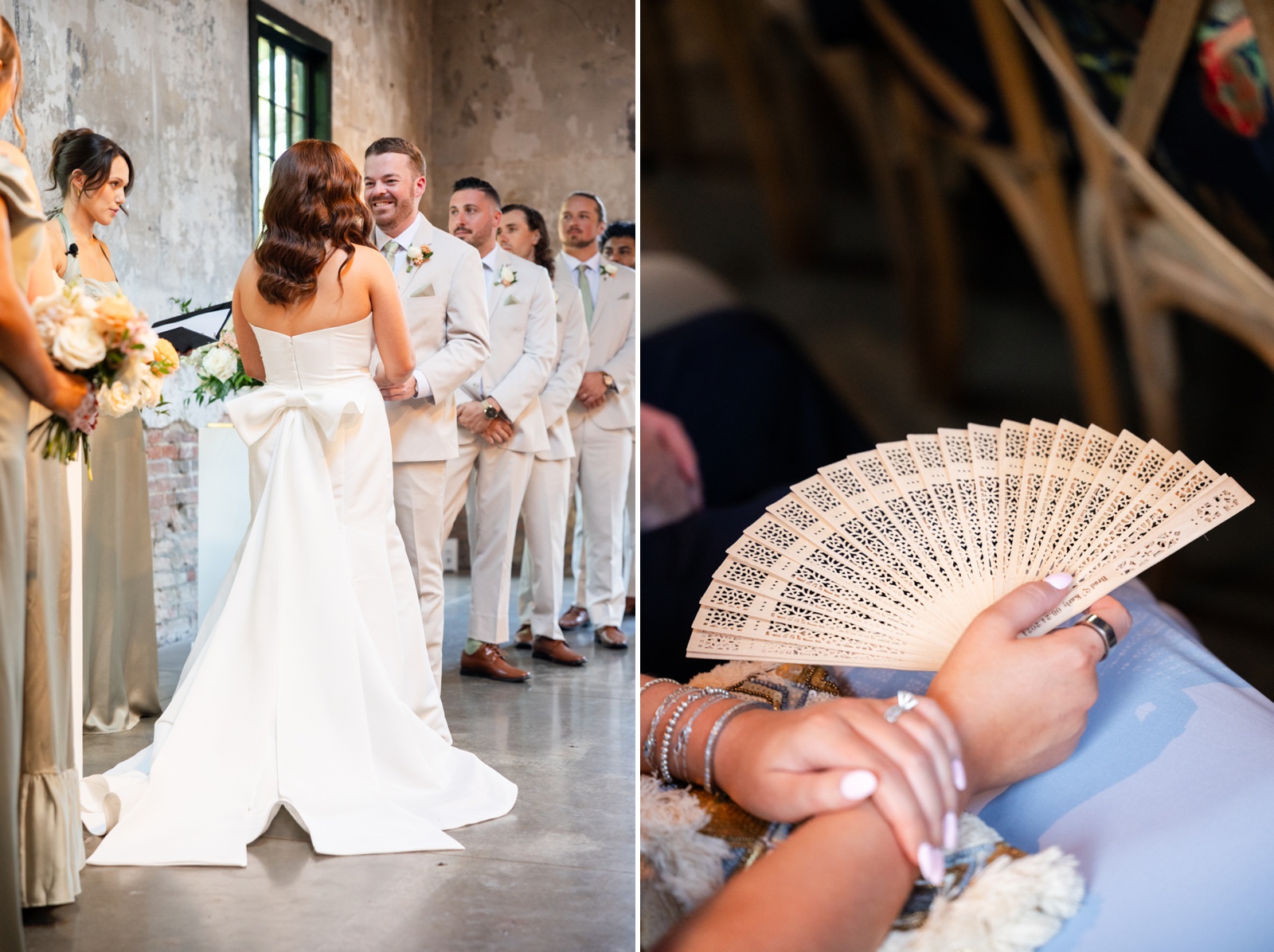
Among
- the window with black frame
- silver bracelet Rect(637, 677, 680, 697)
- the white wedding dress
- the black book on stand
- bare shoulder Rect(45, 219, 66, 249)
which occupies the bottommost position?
the white wedding dress

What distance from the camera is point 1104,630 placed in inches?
33.4

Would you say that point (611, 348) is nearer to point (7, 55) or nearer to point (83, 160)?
point (83, 160)

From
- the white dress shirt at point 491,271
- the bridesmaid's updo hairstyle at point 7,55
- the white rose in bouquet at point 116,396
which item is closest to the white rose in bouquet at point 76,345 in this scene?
the white rose in bouquet at point 116,396

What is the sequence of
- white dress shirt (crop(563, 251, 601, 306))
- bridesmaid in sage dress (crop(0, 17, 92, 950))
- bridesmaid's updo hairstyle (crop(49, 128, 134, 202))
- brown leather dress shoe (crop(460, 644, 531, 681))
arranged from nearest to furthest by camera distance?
bridesmaid in sage dress (crop(0, 17, 92, 950)) → bridesmaid's updo hairstyle (crop(49, 128, 134, 202)) → brown leather dress shoe (crop(460, 644, 531, 681)) → white dress shirt (crop(563, 251, 601, 306))

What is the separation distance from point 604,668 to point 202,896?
225 centimetres

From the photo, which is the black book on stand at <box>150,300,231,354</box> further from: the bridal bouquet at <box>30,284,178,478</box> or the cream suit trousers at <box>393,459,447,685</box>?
the bridal bouquet at <box>30,284,178,478</box>

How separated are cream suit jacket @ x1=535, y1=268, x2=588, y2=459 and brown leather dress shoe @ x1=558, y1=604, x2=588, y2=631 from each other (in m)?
0.85

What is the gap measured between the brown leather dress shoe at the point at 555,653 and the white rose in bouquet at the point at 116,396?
2.49 m

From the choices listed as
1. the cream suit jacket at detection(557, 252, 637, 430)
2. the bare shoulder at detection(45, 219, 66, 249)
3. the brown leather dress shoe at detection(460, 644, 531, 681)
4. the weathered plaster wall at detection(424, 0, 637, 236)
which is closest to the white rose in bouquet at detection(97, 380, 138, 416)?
the bare shoulder at detection(45, 219, 66, 249)

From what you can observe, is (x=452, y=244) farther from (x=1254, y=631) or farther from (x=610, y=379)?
(x=1254, y=631)

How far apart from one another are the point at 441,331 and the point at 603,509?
1701 mm

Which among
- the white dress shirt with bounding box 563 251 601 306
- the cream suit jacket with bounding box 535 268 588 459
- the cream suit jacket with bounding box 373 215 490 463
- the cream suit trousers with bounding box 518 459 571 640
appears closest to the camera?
the cream suit jacket with bounding box 373 215 490 463

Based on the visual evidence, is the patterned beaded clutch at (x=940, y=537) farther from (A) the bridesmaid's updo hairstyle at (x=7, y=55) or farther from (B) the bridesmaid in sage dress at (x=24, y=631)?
(A) the bridesmaid's updo hairstyle at (x=7, y=55)

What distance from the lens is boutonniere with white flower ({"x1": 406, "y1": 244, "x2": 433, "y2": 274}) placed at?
10.8ft
